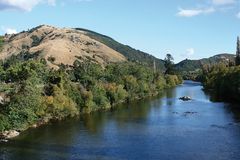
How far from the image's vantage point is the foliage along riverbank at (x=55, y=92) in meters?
82.2

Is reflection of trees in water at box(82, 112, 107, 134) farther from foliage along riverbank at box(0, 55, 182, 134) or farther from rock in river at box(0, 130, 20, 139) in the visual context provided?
rock in river at box(0, 130, 20, 139)

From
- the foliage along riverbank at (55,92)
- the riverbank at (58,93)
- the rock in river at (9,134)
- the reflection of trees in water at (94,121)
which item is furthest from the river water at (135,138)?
the foliage along riverbank at (55,92)

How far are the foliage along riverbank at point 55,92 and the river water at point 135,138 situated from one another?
3879 mm

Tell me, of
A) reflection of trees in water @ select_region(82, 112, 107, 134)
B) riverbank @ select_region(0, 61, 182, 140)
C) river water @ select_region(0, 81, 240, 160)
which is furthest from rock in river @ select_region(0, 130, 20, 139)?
reflection of trees in water @ select_region(82, 112, 107, 134)

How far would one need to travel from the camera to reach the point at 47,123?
9131 centimetres

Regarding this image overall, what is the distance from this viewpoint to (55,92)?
329 feet

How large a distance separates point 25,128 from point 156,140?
26.5 meters

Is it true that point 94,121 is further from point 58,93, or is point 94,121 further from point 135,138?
point 135,138

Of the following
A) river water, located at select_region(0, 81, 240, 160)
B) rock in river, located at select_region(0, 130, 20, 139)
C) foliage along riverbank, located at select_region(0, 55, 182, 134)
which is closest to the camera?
river water, located at select_region(0, 81, 240, 160)

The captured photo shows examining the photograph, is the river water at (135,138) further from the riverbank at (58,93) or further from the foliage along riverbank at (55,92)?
the foliage along riverbank at (55,92)

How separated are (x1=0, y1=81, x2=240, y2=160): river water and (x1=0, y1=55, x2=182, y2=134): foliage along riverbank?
388 cm

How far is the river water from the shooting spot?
62.6m

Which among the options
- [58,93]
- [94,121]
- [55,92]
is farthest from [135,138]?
[55,92]

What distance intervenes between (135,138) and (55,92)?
31839mm
